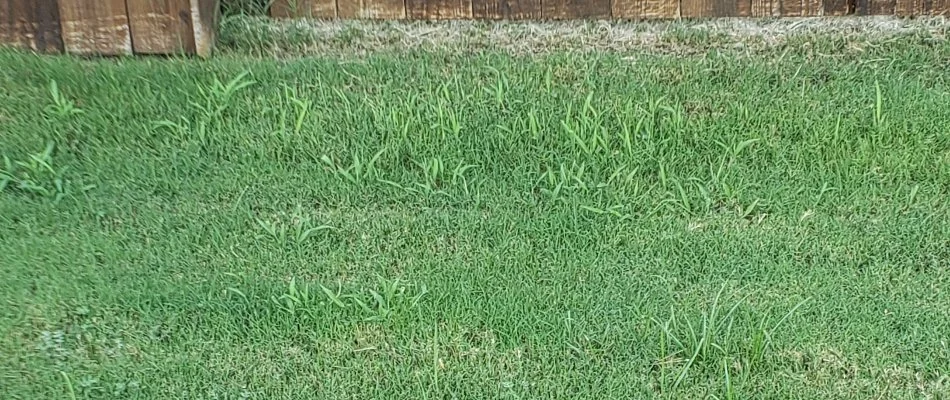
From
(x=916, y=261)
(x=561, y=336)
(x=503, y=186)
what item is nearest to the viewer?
(x=561, y=336)

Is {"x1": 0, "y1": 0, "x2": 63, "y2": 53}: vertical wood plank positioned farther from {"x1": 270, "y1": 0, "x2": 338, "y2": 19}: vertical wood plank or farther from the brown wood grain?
the brown wood grain

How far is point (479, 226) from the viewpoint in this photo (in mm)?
2672

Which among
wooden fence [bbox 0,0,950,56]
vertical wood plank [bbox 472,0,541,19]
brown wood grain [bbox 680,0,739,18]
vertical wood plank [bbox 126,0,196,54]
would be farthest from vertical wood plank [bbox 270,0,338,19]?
brown wood grain [bbox 680,0,739,18]

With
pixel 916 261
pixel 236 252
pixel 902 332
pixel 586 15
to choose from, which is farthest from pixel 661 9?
pixel 236 252

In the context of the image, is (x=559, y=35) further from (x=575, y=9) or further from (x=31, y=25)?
(x=31, y=25)

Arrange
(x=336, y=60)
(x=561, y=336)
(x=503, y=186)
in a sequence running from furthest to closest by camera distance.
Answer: (x=336, y=60) → (x=503, y=186) → (x=561, y=336)

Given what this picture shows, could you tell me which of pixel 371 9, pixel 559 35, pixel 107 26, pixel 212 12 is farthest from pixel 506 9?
pixel 107 26

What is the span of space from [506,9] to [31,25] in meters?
1.66

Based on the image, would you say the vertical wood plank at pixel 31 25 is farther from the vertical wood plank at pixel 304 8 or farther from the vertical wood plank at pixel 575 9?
the vertical wood plank at pixel 575 9

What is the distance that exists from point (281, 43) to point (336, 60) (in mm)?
241

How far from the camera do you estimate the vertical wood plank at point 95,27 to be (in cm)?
320

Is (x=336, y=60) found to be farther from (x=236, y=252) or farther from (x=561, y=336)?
(x=561, y=336)

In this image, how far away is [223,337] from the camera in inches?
91.7

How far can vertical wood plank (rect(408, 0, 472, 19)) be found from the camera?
3.39 m
